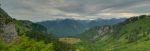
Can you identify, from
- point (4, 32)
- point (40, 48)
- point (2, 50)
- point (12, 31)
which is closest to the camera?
point (2, 50)

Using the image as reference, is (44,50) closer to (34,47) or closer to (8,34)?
(34,47)

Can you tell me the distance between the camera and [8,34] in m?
93.7

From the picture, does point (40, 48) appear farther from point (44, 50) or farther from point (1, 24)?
point (1, 24)

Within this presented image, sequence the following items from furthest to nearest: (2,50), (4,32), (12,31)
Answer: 1. (12,31)
2. (4,32)
3. (2,50)

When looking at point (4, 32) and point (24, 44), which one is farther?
point (4, 32)

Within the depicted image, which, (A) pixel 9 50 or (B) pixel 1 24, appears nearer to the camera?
(A) pixel 9 50

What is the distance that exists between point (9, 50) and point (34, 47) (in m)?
3.28

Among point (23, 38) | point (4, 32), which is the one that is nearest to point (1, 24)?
point (4, 32)

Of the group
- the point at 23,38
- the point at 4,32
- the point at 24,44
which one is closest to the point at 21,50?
the point at 24,44

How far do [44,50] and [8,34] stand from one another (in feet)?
188

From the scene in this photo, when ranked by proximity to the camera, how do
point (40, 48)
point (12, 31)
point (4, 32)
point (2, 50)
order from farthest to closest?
1. point (12, 31)
2. point (4, 32)
3. point (40, 48)
4. point (2, 50)

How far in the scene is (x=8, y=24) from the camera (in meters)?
98.1

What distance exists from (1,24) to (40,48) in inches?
2247

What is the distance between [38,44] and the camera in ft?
133
